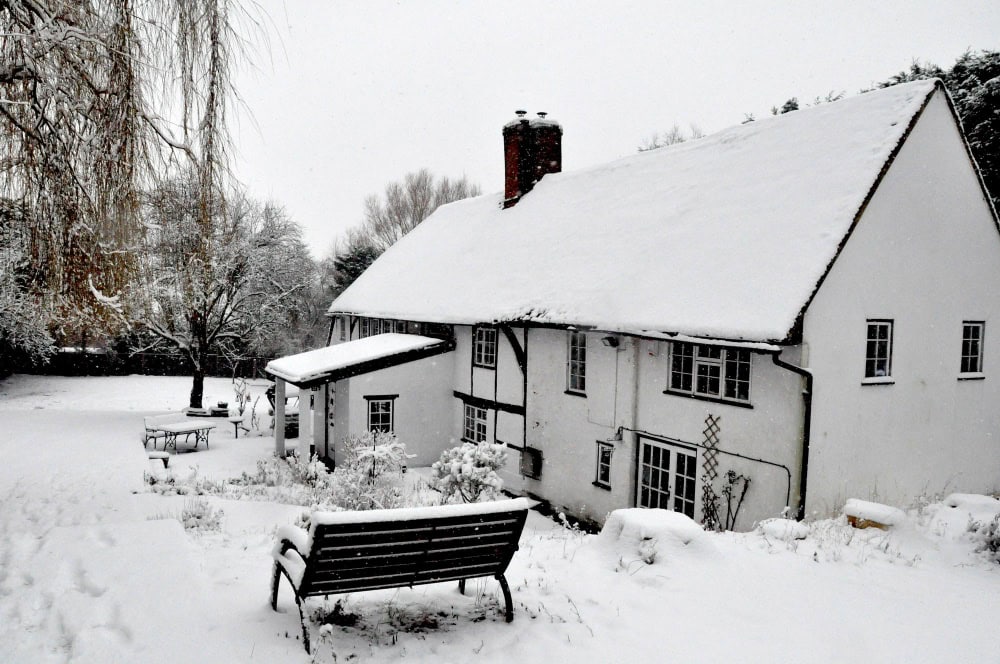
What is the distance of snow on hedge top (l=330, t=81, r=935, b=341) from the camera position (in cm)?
971

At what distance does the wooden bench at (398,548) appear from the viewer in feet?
12.4

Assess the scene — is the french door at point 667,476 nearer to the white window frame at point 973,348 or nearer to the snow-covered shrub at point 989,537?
the snow-covered shrub at point 989,537

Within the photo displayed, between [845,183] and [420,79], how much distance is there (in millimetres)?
7290

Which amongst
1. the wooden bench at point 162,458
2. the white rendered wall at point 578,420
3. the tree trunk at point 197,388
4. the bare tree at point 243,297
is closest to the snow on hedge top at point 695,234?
the white rendered wall at point 578,420

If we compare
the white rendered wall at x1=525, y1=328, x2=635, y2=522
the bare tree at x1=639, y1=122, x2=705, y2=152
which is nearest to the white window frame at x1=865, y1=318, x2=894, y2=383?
the white rendered wall at x1=525, y1=328, x2=635, y2=522

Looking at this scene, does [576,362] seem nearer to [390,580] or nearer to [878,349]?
[878,349]

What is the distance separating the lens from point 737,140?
13.9 m

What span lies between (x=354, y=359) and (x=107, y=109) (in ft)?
39.1

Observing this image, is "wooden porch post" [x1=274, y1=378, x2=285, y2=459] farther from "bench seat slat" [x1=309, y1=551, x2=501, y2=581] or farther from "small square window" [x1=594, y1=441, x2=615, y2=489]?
"bench seat slat" [x1=309, y1=551, x2=501, y2=581]

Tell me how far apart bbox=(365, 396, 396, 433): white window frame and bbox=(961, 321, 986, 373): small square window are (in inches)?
493

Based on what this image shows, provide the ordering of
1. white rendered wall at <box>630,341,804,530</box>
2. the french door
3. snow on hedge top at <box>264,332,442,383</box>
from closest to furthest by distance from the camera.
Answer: white rendered wall at <box>630,341,804,530</box> → the french door → snow on hedge top at <box>264,332,442,383</box>

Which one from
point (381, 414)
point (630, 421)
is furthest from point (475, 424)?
point (630, 421)

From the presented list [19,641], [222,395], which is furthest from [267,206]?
[19,641]

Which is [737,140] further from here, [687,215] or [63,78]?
[63,78]
